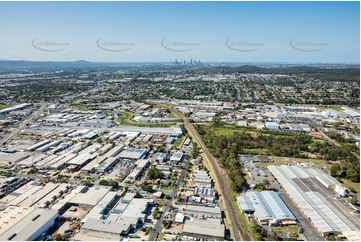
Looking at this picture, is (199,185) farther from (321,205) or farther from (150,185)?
(321,205)

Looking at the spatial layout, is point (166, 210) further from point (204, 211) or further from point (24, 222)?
point (24, 222)

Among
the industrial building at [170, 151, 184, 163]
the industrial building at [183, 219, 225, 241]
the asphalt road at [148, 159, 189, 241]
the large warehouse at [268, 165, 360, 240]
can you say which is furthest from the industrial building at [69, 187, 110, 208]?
the large warehouse at [268, 165, 360, 240]

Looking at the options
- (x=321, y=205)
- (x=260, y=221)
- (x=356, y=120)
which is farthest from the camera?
(x=356, y=120)

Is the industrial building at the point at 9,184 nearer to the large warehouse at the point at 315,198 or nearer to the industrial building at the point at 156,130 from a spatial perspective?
the industrial building at the point at 156,130

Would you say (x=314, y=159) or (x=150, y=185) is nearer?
(x=150, y=185)

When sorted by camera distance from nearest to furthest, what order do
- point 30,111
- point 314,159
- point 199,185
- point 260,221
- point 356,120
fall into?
point 260,221
point 199,185
point 314,159
point 356,120
point 30,111

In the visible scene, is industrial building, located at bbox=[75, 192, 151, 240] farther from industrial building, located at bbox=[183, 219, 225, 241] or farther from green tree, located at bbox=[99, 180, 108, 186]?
industrial building, located at bbox=[183, 219, 225, 241]

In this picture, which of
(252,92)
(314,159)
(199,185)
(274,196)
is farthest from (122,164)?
(252,92)

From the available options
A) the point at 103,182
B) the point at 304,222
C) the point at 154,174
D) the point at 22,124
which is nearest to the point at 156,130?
the point at 154,174
